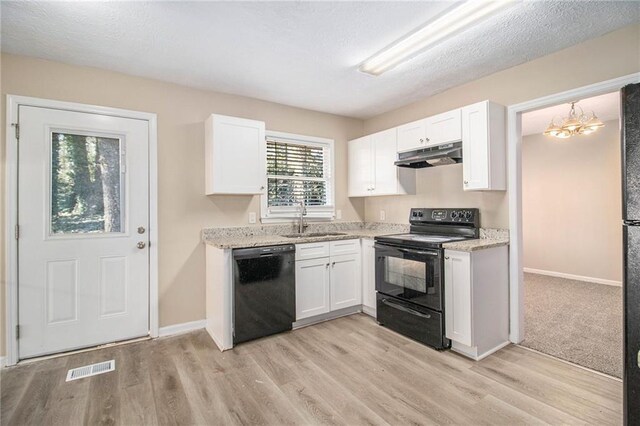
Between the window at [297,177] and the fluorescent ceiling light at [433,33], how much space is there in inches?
57.0

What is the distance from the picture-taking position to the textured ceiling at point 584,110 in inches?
154

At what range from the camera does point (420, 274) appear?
2.85 m

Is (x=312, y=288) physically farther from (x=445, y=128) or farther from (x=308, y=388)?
(x=445, y=128)

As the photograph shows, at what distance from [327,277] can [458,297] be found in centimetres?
134

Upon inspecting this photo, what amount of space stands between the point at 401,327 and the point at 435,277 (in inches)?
26.3

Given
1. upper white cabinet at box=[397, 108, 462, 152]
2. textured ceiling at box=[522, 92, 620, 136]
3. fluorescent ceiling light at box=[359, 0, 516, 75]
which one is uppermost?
textured ceiling at box=[522, 92, 620, 136]

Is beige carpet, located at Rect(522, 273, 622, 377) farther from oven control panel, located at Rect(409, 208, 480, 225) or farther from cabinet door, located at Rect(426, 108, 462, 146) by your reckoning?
cabinet door, located at Rect(426, 108, 462, 146)

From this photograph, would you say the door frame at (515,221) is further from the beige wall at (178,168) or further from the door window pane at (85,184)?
the door window pane at (85,184)

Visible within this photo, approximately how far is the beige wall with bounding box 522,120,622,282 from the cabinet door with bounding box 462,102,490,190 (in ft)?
10.3

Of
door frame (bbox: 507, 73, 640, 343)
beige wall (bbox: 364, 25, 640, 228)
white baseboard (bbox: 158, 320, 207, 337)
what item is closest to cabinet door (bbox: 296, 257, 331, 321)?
white baseboard (bbox: 158, 320, 207, 337)

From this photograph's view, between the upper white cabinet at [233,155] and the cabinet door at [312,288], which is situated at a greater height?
the upper white cabinet at [233,155]

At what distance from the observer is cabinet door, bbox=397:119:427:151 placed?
3.27 metres

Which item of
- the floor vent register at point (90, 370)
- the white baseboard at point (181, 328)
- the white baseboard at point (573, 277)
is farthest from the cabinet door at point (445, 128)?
the white baseboard at point (573, 277)

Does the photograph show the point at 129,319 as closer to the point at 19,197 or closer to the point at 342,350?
the point at 19,197
